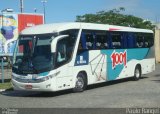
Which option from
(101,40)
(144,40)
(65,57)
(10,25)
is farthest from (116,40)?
(10,25)

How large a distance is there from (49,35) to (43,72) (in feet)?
5.11

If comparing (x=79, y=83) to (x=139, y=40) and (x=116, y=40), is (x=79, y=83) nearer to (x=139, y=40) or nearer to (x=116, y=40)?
(x=116, y=40)

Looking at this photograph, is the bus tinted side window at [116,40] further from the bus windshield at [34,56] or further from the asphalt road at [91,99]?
the bus windshield at [34,56]

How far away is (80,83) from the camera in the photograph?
18.6 metres

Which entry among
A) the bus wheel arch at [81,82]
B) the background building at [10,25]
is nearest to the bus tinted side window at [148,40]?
the bus wheel arch at [81,82]

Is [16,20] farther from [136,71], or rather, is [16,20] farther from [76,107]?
[76,107]

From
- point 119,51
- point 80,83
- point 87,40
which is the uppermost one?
point 87,40

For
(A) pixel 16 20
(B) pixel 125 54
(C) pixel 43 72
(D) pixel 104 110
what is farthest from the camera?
(A) pixel 16 20

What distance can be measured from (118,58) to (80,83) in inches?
164

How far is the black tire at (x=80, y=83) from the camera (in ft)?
60.4

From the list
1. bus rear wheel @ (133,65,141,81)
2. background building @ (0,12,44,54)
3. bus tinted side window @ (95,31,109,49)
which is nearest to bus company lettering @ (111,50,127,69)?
bus tinted side window @ (95,31,109,49)

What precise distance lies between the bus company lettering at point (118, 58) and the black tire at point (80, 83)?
3117 mm

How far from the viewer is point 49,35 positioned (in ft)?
57.2

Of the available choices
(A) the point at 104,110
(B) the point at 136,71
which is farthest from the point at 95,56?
(A) the point at 104,110
